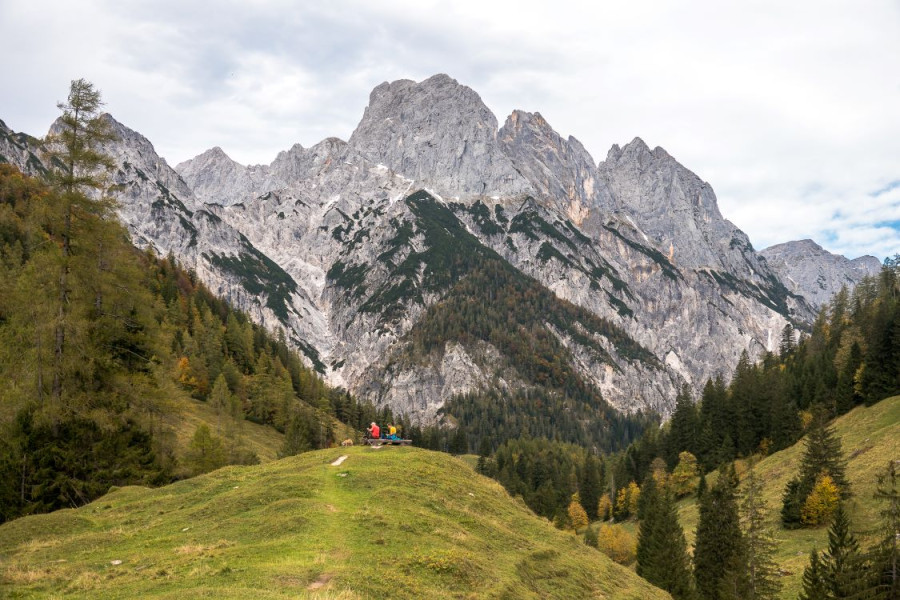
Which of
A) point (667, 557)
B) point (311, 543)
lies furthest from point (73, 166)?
point (667, 557)

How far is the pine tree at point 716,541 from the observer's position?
55.0m

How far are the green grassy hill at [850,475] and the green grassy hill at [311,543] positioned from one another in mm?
30697

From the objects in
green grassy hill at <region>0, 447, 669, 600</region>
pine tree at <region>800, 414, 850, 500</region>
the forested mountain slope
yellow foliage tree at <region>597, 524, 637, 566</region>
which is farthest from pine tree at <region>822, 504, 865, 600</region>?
the forested mountain slope

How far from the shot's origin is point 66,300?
42281 mm

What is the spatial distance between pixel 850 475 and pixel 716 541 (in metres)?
24.1

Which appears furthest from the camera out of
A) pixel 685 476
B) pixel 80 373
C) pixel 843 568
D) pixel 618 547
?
pixel 685 476

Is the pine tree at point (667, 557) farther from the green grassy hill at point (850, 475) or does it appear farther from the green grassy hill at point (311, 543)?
the green grassy hill at point (311, 543)

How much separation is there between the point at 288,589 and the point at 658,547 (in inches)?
1941

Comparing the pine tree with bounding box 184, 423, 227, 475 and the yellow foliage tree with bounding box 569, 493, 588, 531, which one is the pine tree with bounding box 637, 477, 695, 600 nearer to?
the pine tree with bounding box 184, 423, 227, 475

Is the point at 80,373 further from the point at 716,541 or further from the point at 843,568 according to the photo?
the point at 716,541

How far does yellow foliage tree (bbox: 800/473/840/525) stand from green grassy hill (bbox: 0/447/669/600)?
36411 mm

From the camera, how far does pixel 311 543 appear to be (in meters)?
23.4

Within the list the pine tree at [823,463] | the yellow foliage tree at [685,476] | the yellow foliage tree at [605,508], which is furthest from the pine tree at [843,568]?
the yellow foliage tree at [605,508]

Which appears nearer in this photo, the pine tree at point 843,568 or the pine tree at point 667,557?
the pine tree at point 843,568
